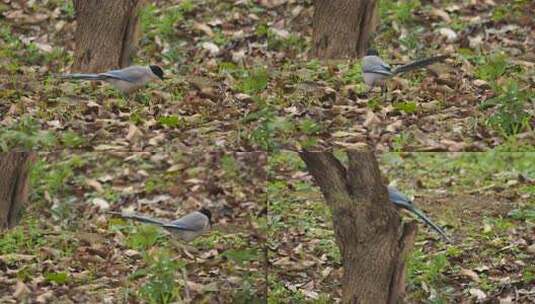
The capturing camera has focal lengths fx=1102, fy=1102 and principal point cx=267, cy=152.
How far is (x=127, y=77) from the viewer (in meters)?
6.61

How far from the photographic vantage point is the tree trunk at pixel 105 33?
691cm

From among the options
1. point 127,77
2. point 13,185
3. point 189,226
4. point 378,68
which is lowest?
point 189,226

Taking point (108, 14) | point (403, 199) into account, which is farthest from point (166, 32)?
point (403, 199)

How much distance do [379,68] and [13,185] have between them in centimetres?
225

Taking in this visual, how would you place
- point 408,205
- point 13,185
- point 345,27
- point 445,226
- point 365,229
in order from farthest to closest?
point 345,27
point 13,185
point 445,226
point 408,205
point 365,229

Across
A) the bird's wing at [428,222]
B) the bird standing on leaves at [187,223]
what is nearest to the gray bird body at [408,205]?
the bird's wing at [428,222]

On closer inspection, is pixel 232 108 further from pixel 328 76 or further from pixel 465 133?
pixel 465 133

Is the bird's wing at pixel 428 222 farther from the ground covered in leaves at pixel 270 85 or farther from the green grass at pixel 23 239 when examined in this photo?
the green grass at pixel 23 239

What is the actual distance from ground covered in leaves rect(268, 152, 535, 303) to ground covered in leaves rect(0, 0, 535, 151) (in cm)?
17

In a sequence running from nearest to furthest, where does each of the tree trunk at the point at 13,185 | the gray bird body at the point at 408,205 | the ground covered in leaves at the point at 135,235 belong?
the gray bird body at the point at 408,205
the ground covered in leaves at the point at 135,235
the tree trunk at the point at 13,185

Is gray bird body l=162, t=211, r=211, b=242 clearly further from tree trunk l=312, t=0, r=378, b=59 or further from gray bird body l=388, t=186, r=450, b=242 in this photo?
tree trunk l=312, t=0, r=378, b=59

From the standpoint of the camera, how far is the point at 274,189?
21.0 ft

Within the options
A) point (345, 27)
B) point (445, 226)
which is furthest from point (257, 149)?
point (445, 226)

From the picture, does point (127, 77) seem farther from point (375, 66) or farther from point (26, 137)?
point (375, 66)
